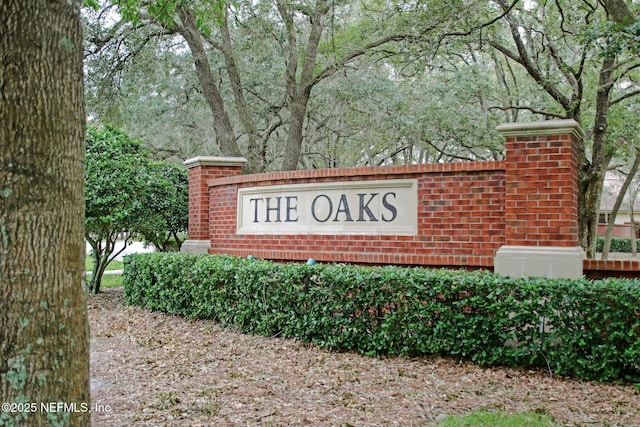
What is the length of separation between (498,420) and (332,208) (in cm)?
416

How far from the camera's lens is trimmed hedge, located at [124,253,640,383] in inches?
191

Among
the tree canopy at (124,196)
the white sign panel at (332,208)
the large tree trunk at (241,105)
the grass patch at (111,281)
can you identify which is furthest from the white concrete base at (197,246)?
the large tree trunk at (241,105)

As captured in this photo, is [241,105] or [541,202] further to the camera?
[241,105]

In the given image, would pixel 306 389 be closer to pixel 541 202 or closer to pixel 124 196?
pixel 541 202

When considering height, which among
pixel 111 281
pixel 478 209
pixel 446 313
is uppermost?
pixel 478 209

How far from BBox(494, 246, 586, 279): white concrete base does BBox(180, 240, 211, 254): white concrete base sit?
4980 millimetres

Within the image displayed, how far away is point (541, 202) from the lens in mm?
6035

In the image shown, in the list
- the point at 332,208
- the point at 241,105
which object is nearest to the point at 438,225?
the point at 332,208

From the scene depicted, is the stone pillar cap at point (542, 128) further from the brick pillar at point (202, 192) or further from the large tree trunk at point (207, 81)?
the large tree trunk at point (207, 81)

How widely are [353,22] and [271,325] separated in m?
11.3

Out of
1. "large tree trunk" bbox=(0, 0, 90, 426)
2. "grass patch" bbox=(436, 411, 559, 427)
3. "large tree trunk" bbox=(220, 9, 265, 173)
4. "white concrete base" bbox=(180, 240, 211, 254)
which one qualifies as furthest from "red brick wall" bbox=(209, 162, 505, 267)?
"large tree trunk" bbox=(220, 9, 265, 173)

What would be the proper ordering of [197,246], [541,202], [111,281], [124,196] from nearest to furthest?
[541,202], [124,196], [197,246], [111,281]

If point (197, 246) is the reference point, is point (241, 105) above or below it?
above

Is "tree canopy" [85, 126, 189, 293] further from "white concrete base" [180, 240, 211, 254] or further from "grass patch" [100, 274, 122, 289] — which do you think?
"grass patch" [100, 274, 122, 289]
